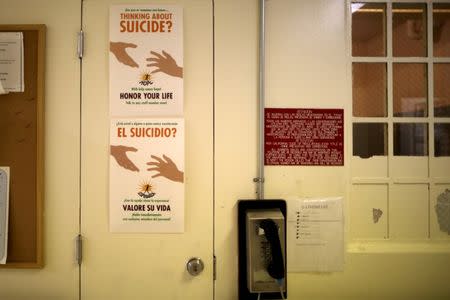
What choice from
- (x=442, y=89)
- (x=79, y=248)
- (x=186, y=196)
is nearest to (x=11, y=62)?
(x=79, y=248)

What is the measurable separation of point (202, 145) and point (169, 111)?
0.80 ft

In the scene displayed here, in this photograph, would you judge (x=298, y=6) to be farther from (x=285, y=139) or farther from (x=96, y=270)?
(x=96, y=270)

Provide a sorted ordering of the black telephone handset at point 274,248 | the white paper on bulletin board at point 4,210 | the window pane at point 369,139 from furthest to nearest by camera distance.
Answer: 1. the window pane at point 369,139
2. the white paper on bulletin board at point 4,210
3. the black telephone handset at point 274,248

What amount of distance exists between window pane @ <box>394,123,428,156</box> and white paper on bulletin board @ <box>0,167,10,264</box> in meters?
2.03

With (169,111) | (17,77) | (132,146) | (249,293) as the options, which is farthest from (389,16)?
(17,77)

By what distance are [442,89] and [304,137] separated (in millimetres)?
809

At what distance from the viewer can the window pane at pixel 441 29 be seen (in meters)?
1.68

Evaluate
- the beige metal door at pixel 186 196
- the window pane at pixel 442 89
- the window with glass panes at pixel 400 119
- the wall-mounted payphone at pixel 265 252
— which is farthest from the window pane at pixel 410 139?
the beige metal door at pixel 186 196

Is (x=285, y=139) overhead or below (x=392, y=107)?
below

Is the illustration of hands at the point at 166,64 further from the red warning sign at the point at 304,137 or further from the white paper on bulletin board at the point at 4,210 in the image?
the white paper on bulletin board at the point at 4,210

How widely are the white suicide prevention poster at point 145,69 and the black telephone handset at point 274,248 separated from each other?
27.9 inches

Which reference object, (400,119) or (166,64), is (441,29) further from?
(166,64)

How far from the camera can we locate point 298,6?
5.32 ft

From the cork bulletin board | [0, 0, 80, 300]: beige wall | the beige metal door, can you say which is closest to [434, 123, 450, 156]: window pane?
the beige metal door
